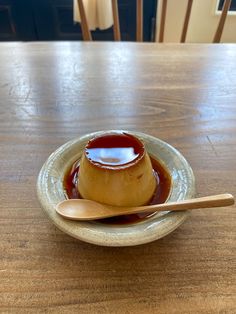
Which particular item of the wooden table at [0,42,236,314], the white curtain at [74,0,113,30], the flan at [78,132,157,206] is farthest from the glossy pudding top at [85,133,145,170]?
the white curtain at [74,0,113,30]

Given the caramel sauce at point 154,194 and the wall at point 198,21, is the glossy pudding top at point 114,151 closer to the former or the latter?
the caramel sauce at point 154,194

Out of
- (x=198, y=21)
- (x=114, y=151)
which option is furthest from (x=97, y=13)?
(x=114, y=151)

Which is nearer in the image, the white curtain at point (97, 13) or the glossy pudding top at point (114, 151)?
the glossy pudding top at point (114, 151)

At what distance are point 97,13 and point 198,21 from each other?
Result: 676 mm

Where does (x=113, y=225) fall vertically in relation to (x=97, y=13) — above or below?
above

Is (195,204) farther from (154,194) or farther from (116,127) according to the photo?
(116,127)

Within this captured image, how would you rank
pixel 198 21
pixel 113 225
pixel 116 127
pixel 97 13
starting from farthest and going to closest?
pixel 198 21 < pixel 97 13 < pixel 116 127 < pixel 113 225

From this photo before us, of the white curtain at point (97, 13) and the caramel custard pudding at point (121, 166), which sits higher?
the caramel custard pudding at point (121, 166)

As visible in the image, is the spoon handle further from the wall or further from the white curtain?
the wall

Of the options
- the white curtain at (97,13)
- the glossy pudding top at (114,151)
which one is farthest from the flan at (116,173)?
the white curtain at (97,13)

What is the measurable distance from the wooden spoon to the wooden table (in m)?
0.05

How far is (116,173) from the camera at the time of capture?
Answer: 1.22ft

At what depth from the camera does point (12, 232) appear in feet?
1.33

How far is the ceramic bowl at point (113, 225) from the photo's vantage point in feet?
1.10
